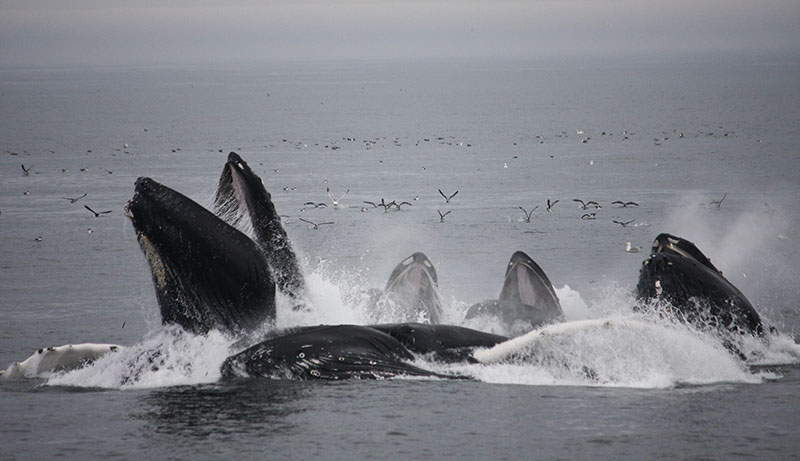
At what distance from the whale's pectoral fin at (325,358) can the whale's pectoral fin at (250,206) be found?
1375 millimetres

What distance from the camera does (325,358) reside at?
1204 cm

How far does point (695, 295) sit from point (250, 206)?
18.7 feet

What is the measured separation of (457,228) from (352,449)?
18283 millimetres

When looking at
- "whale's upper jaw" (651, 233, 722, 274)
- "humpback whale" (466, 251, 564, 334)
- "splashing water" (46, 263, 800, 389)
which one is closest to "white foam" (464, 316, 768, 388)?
"splashing water" (46, 263, 800, 389)

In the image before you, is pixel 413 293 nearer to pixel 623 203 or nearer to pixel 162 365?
pixel 162 365

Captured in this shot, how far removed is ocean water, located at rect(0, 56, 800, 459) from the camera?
993 cm

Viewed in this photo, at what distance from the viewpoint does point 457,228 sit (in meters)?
27.6

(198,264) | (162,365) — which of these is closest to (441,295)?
(198,264)

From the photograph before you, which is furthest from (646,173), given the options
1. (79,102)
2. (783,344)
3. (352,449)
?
(79,102)

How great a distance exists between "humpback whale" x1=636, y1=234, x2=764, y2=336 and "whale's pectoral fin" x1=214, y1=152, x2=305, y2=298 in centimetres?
471

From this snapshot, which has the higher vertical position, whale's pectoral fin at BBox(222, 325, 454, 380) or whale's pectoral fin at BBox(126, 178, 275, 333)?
whale's pectoral fin at BBox(126, 178, 275, 333)

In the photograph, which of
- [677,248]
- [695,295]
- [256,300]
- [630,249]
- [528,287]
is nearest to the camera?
[256,300]

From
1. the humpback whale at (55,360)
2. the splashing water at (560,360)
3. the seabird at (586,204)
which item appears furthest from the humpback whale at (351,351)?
the seabird at (586,204)

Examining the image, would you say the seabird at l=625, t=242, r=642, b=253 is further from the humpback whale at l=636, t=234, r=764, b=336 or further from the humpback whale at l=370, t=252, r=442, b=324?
the humpback whale at l=636, t=234, r=764, b=336
